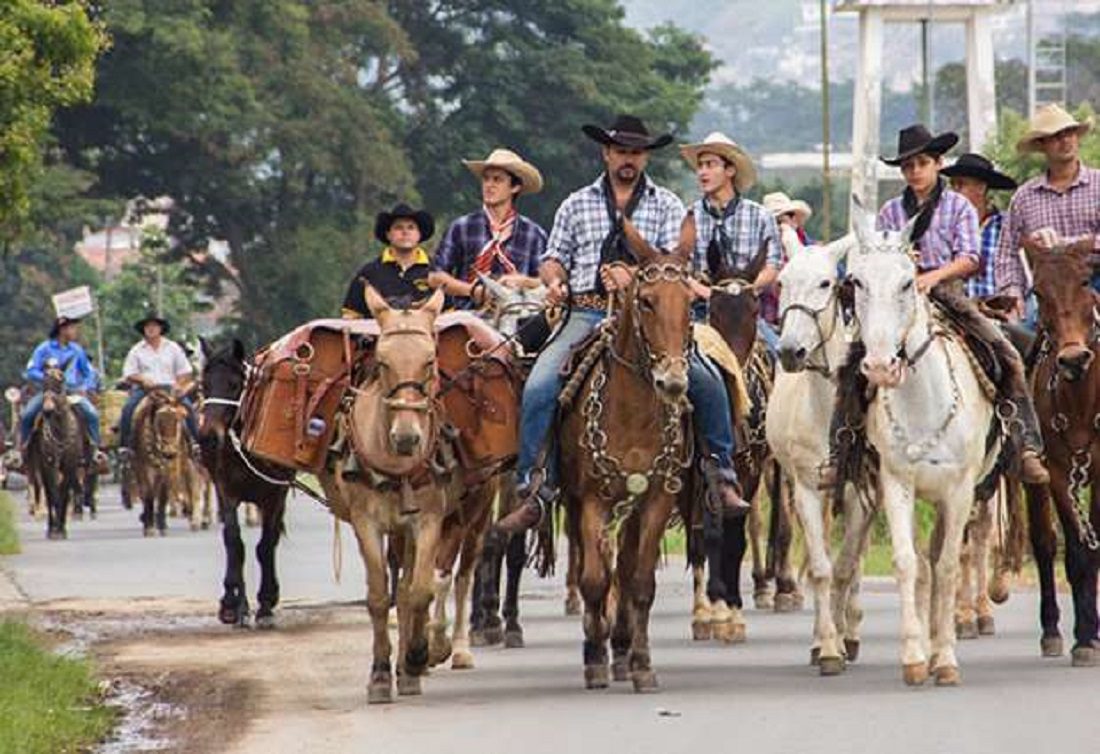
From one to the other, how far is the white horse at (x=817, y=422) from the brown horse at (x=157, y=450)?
58.8ft

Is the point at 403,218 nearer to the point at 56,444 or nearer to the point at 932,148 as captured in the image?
the point at 932,148

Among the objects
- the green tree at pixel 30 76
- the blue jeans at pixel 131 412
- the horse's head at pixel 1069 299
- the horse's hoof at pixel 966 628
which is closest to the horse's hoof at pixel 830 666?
the horse's head at pixel 1069 299

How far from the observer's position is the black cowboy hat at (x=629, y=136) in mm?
18297

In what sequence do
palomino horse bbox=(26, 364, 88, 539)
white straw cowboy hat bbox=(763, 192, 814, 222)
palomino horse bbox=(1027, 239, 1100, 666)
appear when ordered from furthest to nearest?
palomino horse bbox=(26, 364, 88, 539), white straw cowboy hat bbox=(763, 192, 814, 222), palomino horse bbox=(1027, 239, 1100, 666)

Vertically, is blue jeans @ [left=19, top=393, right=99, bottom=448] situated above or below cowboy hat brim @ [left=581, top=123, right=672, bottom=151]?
above

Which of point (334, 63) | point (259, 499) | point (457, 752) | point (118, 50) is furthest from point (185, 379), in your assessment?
point (334, 63)

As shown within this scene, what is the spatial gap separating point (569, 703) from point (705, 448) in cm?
185

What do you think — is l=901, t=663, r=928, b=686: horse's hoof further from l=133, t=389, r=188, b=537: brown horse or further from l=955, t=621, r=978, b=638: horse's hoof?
l=133, t=389, r=188, b=537: brown horse

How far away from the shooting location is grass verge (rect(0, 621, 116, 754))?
50.2 feet

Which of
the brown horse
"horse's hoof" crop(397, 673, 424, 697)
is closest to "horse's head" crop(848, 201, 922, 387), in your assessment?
"horse's hoof" crop(397, 673, 424, 697)

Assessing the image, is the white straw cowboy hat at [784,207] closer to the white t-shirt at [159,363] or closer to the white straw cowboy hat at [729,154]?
the white straw cowboy hat at [729,154]

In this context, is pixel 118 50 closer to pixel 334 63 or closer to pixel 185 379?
pixel 334 63

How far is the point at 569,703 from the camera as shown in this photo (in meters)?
16.7

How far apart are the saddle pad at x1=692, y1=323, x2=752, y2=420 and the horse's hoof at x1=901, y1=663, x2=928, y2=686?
2.55 meters
